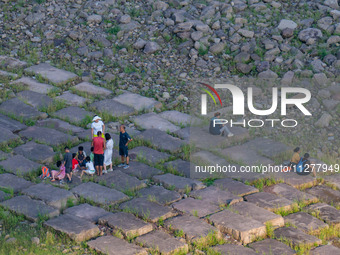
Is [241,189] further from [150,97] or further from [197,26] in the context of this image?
[197,26]

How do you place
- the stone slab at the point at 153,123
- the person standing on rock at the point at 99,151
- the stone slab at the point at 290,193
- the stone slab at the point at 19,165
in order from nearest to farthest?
the stone slab at the point at 290,193, the person standing on rock at the point at 99,151, the stone slab at the point at 19,165, the stone slab at the point at 153,123

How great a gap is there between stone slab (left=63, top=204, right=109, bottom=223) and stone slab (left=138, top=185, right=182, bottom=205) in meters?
0.85

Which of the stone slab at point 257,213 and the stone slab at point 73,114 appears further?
the stone slab at point 73,114

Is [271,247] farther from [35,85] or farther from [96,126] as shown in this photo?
[35,85]

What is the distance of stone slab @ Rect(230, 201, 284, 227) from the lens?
31.0 feet

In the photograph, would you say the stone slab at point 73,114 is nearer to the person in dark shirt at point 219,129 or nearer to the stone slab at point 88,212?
the person in dark shirt at point 219,129

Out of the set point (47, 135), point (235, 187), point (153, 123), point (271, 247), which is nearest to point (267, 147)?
point (235, 187)

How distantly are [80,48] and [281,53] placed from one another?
190 inches

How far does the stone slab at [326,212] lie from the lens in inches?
380

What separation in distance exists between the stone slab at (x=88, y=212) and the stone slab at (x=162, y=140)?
8.46ft

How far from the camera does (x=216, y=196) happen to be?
10234 mm

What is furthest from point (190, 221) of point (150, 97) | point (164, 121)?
point (150, 97)

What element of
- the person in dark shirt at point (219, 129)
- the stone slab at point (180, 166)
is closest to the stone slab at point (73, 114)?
the stone slab at point (180, 166)

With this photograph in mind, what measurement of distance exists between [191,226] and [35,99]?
5820 millimetres
